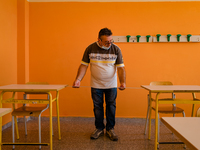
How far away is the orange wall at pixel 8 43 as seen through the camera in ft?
9.34

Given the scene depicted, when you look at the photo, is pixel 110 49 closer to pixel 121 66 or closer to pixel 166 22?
pixel 121 66

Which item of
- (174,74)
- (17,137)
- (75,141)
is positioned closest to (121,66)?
(75,141)

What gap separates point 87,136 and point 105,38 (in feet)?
4.39

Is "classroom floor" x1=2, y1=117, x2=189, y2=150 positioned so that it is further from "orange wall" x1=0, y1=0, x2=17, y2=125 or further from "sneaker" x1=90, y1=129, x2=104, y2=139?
"orange wall" x1=0, y1=0, x2=17, y2=125

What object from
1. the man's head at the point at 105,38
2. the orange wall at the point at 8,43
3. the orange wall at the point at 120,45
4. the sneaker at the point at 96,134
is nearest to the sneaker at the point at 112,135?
the sneaker at the point at 96,134

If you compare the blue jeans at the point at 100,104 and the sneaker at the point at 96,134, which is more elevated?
the blue jeans at the point at 100,104

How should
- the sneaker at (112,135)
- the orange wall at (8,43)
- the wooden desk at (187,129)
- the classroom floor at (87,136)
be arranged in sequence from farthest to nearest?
the orange wall at (8,43) → the sneaker at (112,135) → the classroom floor at (87,136) → the wooden desk at (187,129)

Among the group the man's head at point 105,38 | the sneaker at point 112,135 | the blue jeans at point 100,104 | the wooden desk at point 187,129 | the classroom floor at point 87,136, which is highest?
the man's head at point 105,38

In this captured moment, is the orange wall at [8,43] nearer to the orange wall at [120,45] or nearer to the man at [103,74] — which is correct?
the orange wall at [120,45]

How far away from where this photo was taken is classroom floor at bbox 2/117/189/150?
2.29 metres

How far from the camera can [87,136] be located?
2641mm

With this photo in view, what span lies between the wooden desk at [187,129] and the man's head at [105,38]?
1531 millimetres

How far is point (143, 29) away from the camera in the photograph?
3.34 metres

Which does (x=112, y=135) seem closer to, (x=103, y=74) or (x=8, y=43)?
(x=103, y=74)
